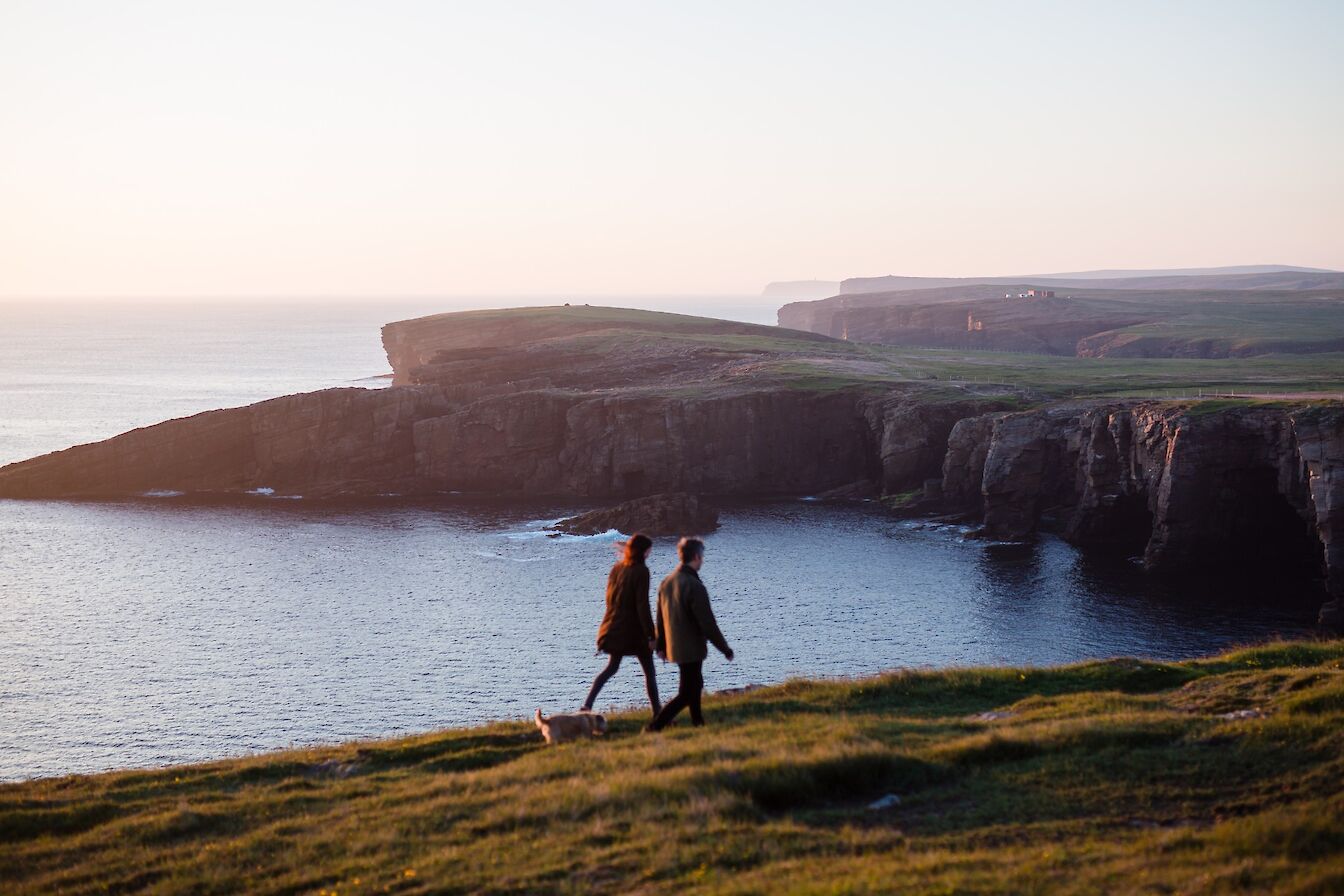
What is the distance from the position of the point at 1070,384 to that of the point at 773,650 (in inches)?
3006

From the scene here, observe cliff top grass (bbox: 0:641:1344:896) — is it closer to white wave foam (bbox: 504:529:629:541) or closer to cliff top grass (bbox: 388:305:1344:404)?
white wave foam (bbox: 504:529:629:541)

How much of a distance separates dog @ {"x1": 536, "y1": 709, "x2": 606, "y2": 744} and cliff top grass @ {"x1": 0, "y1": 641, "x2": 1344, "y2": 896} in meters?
0.51

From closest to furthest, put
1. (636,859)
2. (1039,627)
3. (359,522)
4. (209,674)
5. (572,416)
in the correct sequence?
(636,859) → (209,674) → (1039,627) → (359,522) → (572,416)

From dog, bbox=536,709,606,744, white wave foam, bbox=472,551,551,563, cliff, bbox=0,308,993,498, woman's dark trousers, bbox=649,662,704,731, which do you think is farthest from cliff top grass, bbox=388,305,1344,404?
dog, bbox=536,709,606,744

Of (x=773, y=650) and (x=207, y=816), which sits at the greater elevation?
(x=207, y=816)

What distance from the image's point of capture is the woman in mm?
20672

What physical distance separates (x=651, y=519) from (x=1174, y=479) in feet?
128

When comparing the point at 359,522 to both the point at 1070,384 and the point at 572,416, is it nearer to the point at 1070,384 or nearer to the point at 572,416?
the point at 572,416

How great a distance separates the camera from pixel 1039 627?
214ft

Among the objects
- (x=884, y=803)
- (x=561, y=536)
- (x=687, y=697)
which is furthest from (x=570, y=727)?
(x=561, y=536)

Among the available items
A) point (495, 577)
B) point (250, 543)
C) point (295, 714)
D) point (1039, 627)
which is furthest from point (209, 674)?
point (1039, 627)

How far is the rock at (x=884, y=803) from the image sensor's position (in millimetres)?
16250

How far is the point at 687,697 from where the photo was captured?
68.5 feet

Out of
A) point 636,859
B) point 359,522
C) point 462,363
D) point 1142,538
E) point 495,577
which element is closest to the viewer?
point 636,859
